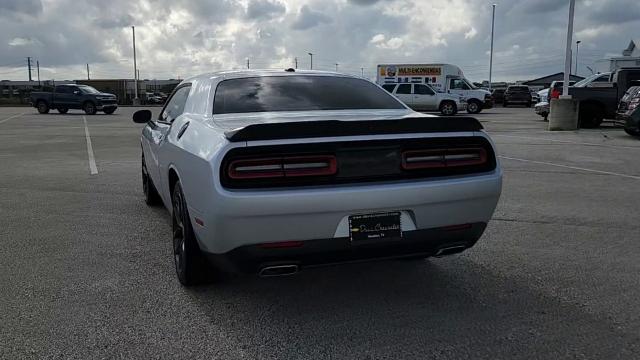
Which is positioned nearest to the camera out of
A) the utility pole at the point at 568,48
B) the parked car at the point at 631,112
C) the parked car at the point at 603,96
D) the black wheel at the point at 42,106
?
the parked car at the point at 631,112

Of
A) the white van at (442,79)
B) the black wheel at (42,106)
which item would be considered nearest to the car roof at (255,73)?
the white van at (442,79)

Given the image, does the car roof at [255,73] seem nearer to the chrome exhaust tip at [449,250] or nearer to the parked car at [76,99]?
the chrome exhaust tip at [449,250]

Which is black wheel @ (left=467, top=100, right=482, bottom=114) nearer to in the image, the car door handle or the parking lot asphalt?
the parking lot asphalt

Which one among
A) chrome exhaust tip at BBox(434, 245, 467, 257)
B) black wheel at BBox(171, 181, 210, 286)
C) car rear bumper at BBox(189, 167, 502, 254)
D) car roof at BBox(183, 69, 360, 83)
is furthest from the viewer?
car roof at BBox(183, 69, 360, 83)

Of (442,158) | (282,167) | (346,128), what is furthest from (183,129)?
(442,158)

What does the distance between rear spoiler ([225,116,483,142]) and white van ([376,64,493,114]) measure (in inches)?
1089

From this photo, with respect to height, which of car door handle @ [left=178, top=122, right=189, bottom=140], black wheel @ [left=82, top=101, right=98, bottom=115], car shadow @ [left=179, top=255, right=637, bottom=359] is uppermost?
car door handle @ [left=178, top=122, right=189, bottom=140]

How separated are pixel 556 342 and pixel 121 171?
7933 millimetres

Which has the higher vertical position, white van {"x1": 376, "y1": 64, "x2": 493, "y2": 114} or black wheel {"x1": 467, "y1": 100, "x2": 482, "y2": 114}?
white van {"x1": 376, "y1": 64, "x2": 493, "y2": 114}

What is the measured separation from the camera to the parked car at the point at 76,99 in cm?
3152

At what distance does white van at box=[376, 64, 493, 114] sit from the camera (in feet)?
98.8

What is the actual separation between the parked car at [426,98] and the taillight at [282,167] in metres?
25.8

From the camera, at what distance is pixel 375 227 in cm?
315

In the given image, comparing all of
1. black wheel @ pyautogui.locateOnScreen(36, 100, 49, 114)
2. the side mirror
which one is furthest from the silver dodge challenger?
black wheel @ pyautogui.locateOnScreen(36, 100, 49, 114)
